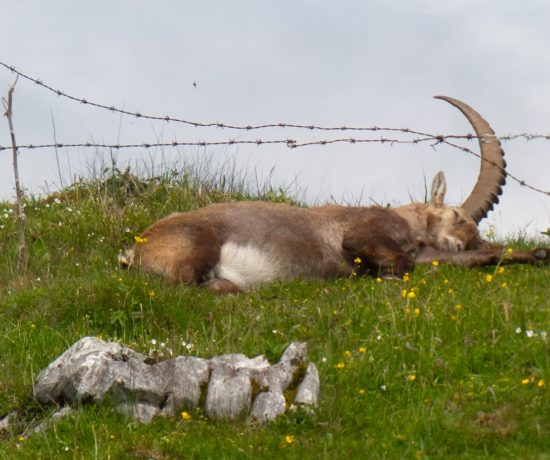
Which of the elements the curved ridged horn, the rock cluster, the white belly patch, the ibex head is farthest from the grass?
the curved ridged horn

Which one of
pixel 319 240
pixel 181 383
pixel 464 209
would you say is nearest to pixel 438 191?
pixel 464 209

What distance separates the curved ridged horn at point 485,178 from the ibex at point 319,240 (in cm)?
1

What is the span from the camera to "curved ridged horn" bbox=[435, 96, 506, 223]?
36.6 feet

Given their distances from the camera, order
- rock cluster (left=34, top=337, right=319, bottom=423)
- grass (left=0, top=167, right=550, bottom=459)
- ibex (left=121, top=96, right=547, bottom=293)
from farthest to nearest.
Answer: ibex (left=121, top=96, right=547, bottom=293) → rock cluster (left=34, top=337, right=319, bottom=423) → grass (left=0, top=167, right=550, bottom=459)

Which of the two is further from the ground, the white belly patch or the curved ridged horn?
the curved ridged horn

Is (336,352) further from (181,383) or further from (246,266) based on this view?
(246,266)

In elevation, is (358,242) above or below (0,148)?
below

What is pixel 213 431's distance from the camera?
19.5ft

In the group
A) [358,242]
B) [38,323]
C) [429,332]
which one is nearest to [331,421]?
[429,332]

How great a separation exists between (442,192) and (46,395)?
5891 mm

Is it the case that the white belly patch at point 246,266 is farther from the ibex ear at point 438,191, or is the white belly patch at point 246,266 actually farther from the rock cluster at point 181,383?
the rock cluster at point 181,383

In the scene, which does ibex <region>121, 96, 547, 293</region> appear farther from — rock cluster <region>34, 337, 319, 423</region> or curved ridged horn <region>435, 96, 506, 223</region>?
rock cluster <region>34, 337, 319, 423</region>

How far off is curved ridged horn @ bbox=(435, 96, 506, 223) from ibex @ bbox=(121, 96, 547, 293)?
1 cm

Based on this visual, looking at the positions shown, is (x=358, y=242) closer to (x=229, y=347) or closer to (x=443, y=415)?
(x=229, y=347)
